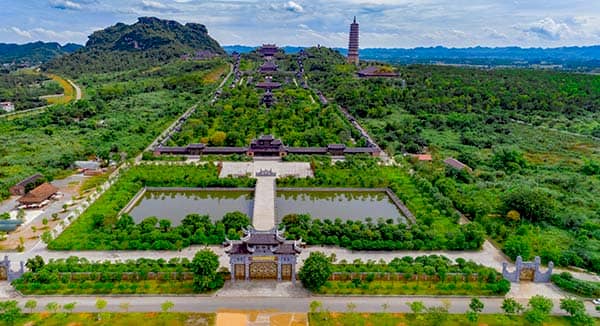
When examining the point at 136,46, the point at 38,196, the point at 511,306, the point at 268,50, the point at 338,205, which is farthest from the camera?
the point at 136,46

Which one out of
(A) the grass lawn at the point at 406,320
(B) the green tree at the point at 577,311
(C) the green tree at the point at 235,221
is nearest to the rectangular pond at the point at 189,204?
(C) the green tree at the point at 235,221

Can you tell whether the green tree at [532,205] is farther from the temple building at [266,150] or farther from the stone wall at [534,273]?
the temple building at [266,150]

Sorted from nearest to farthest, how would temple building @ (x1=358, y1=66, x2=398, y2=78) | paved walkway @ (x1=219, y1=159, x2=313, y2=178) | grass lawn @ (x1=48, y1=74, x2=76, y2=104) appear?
paved walkway @ (x1=219, y1=159, x2=313, y2=178)
grass lawn @ (x1=48, y1=74, x2=76, y2=104)
temple building @ (x1=358, y1=66, x2=398, y2=78)

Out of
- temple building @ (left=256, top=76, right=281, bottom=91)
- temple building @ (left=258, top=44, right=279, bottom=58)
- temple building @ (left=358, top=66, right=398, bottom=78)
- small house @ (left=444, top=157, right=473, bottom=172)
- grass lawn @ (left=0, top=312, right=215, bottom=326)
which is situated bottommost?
grass lawn @ (left=0, top=312, right=215, bottom=326)

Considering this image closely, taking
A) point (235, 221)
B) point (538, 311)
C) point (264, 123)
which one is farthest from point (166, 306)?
point (264, 123)

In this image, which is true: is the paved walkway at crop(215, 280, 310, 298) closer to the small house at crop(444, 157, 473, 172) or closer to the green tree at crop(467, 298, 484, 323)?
the green tree at crop(467, 298, 484, 323)

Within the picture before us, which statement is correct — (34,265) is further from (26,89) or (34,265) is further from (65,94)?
(26,89)

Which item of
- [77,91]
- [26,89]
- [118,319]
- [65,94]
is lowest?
[118,319]

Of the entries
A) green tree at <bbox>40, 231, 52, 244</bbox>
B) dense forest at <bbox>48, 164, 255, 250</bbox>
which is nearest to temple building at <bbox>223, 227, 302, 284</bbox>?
dense forest at <bbox>48, 164, 255, 250</bbox>
